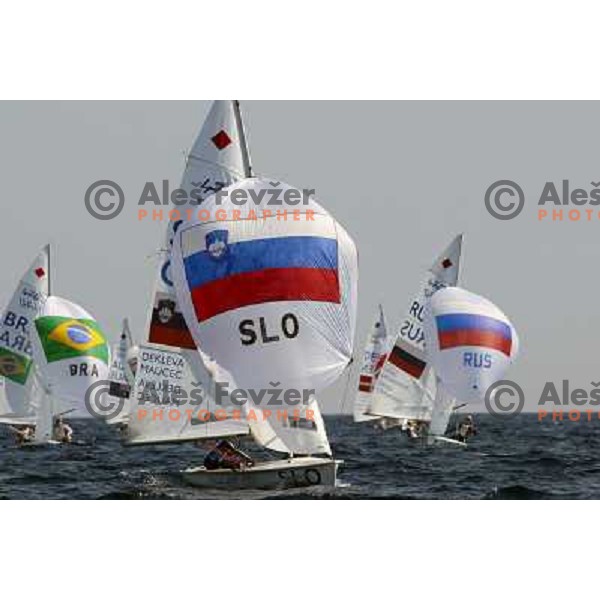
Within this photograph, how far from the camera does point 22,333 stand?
1930 inches

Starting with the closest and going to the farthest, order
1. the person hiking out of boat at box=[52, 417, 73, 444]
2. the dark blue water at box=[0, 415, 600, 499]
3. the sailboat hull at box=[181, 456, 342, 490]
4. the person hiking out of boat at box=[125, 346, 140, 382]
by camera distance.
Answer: the sailboat hull at box=[181, 456, 342, 490] < the dark blue water at box=[0, 415, 600, 499] < the person hiking out of boat at box=[52, 417, 73, 444] < the person hiking out of boat at box=[125, 346, 140, 382]

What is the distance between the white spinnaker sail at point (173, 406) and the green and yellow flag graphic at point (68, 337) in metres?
16.9

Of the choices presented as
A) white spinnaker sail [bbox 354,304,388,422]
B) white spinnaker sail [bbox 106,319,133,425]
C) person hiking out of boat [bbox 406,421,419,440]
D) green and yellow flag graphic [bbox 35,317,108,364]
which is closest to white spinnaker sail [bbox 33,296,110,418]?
green and yellow flag graphic [bbox 35,317,108,364]

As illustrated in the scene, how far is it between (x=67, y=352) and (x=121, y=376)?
15698 millimetres

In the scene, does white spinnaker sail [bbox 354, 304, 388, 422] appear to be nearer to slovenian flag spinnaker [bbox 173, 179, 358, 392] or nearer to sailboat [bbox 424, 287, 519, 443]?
sailboat [bbox 424, 287, 519, 443]

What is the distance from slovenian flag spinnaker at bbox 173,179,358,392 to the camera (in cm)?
2559

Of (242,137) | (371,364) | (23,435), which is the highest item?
(242,137)

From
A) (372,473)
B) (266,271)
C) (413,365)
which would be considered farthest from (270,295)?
(413,365)

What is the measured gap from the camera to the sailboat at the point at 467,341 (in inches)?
1617

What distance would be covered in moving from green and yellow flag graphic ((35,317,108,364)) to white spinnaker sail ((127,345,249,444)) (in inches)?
667

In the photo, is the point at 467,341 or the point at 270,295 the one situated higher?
the point at 467,341

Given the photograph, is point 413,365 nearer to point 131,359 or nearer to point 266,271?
point 131,359

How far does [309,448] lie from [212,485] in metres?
2.20

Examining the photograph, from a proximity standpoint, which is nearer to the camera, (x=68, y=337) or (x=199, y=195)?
(x=199, y=195)
